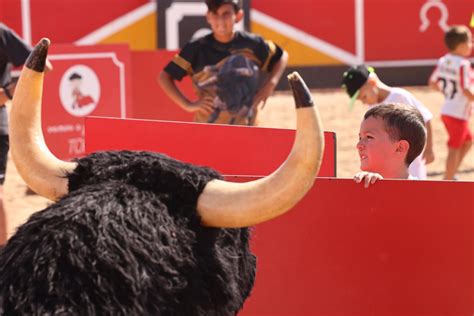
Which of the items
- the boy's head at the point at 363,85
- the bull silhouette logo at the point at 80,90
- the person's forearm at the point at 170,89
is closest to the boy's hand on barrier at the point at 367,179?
the boy's head at the point at 363,85

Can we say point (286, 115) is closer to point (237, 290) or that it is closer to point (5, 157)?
point (5, 157)

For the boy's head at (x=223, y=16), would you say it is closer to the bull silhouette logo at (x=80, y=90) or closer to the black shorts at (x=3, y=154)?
the black shorts at (x=3, y=154)

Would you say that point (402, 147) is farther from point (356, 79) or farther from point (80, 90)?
point (80, 90)

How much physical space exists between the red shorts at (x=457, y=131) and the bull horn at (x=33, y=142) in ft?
21.9

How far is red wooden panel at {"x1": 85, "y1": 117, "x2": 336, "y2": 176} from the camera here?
393 cm

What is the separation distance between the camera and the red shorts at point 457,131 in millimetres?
8984

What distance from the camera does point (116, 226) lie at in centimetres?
228

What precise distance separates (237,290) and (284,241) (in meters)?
0.93

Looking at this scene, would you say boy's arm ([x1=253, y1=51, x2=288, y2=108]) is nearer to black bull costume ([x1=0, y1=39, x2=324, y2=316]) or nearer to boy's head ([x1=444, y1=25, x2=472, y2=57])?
boy's head ([x1=444, y1=25, x2=472, y2=57])

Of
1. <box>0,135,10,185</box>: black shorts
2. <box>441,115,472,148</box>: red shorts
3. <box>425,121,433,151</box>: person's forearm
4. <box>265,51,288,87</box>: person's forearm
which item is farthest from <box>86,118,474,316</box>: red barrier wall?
<box>441,115,472,148</box>: red shorts

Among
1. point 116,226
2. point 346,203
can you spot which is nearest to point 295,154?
point 116,226

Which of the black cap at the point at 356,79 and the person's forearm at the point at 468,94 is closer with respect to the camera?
the black cap at the point at 356,79

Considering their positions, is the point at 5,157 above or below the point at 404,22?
below

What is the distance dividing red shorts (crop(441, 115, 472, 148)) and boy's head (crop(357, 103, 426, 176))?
16.9ft
